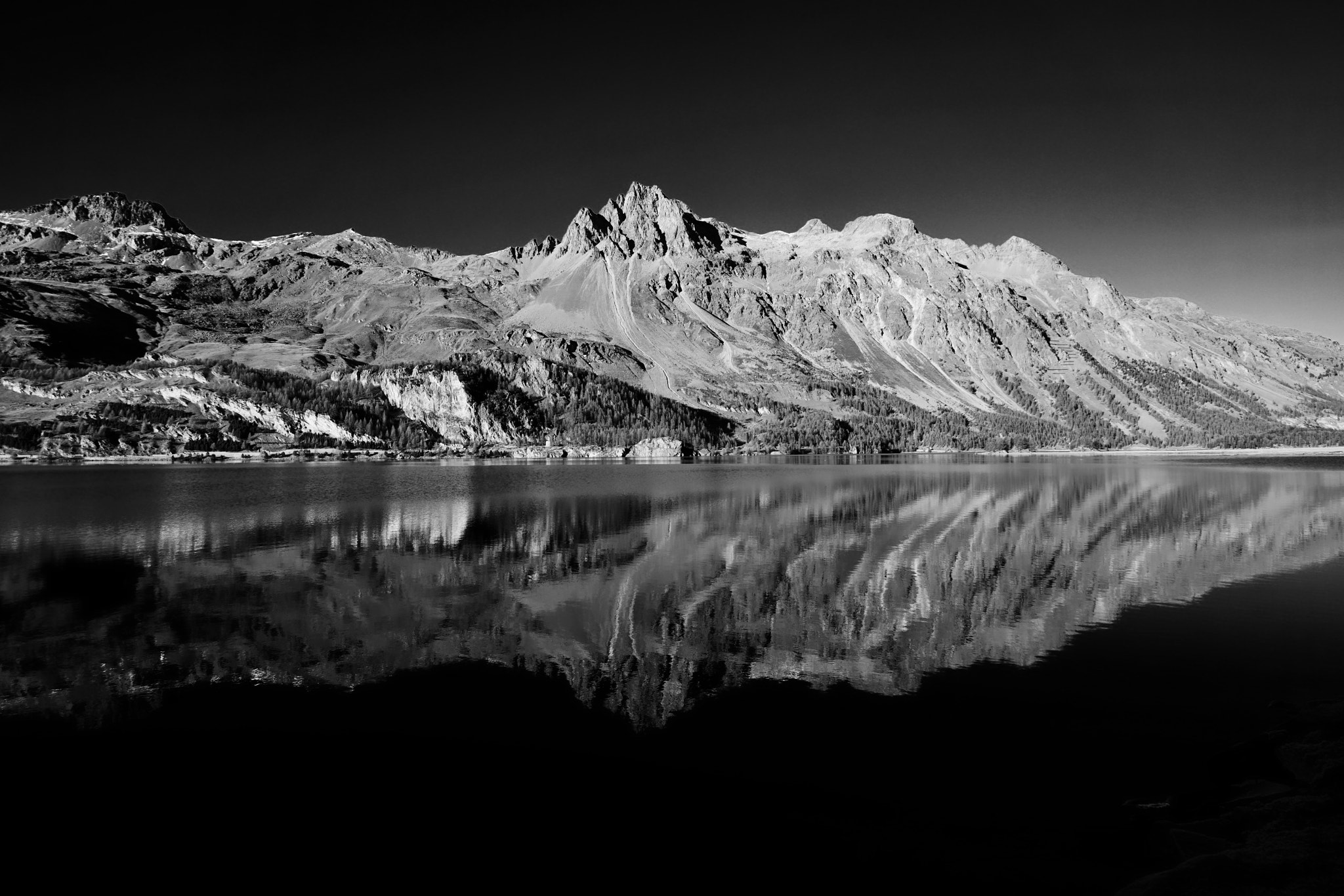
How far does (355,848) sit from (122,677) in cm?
1375

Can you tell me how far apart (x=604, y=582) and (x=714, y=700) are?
15.9m

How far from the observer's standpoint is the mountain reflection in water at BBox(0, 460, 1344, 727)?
23.2 meters

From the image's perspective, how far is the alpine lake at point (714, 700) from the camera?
13.3 metres

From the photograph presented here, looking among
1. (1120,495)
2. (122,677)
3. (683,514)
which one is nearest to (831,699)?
(122,677)

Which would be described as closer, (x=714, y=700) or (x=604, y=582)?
(x=714, y=700)

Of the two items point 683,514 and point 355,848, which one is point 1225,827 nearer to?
point 355,848

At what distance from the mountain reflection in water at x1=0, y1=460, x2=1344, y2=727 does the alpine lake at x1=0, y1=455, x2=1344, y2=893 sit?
23cm

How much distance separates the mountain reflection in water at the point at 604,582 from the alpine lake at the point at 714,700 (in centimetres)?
23

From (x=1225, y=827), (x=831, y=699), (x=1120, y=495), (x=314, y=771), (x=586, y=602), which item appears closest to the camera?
(x=1225, y=827)

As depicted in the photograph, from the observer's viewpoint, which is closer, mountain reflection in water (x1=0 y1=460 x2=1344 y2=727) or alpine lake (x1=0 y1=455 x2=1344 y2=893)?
alpine lake (x1=0 y1=455 x2=1344 y2=893)

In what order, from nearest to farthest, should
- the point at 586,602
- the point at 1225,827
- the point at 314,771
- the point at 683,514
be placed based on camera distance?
1. the point at 1225,827
2. the point at 314,771
3. the point at 586,602
4. the point at 683,514

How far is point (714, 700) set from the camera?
65.8ft

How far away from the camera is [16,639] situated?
2520 cm

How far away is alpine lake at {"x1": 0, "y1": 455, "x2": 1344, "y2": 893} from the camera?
13297mm
